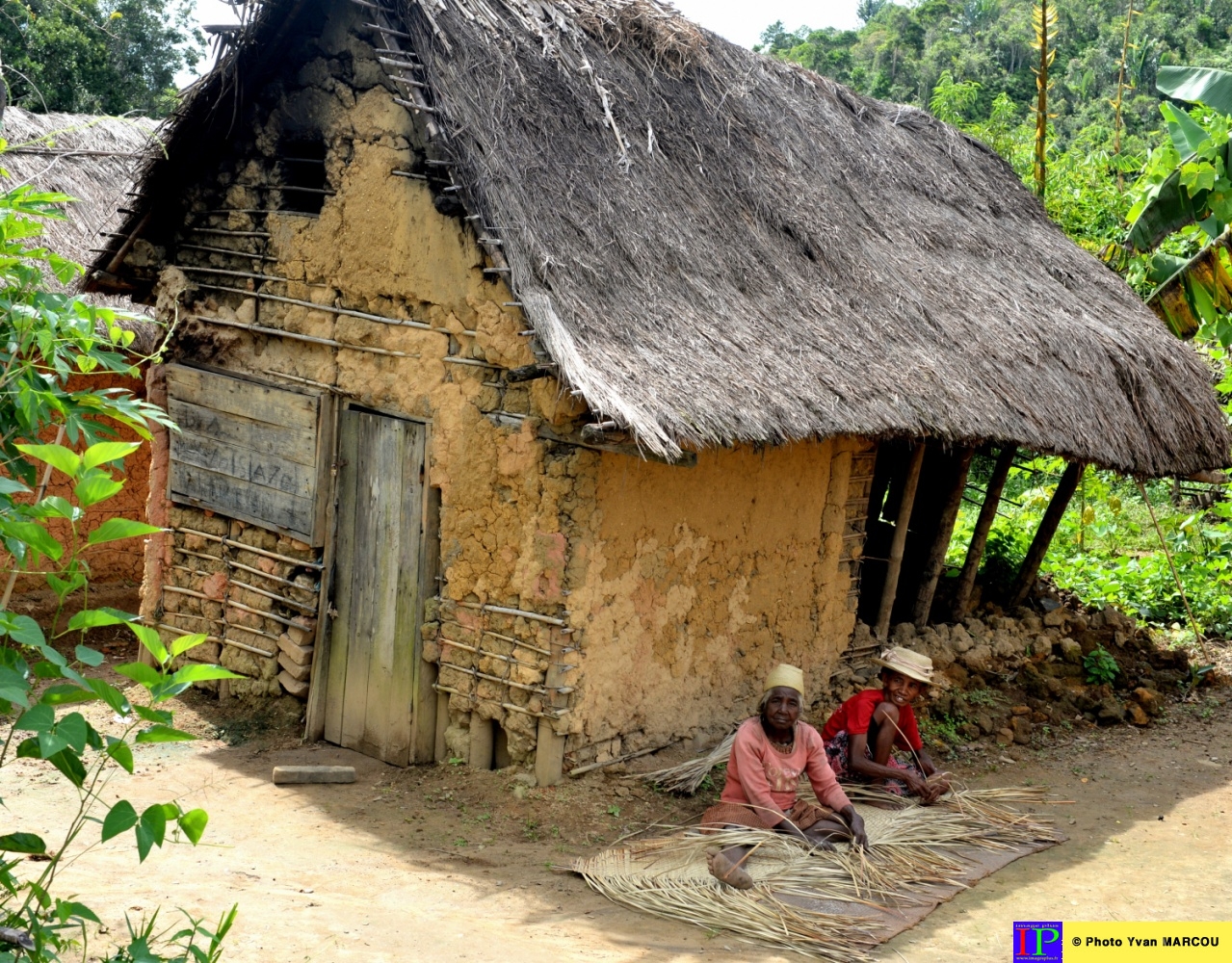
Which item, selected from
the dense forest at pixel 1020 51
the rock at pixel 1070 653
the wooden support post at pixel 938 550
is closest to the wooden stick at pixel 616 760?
the wooden support post at pixel 938 550

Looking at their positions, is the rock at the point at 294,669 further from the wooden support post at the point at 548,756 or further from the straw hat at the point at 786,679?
the straw hat at the point at 786,679

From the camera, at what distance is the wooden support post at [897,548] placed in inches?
311

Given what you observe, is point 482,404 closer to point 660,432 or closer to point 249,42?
point 660,432

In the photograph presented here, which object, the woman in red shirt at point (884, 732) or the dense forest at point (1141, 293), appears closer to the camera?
the woman in red shirt at point (884, 732)

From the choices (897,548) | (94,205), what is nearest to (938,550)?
(897,548)

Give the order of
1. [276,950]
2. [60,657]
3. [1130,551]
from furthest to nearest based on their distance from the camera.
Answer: [1130,551]
[276,950]
[60,657]

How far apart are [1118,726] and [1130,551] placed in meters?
4.84

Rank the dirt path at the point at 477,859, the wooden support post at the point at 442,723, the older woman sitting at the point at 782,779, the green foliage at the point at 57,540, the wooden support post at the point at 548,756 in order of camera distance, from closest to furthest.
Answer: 1. the green foliage at the point at 57,540
2. the dirt path at the point at 477,859
3. the older woman sitting at the point at 782,779
4. the wooden support post at the point at 548,756
5. the wooden support post at the point at 442,723

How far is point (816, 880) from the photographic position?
201 inches

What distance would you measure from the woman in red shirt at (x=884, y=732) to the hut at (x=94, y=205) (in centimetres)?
488

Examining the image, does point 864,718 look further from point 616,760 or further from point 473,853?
point 473,853

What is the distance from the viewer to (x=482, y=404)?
6.07 m

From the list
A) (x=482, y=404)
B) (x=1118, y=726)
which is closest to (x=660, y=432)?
(x=482, y=404)


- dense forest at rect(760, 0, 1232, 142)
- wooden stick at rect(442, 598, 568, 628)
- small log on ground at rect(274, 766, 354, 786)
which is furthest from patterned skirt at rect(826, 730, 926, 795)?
dense forest at rect(760, 0, 1232, 142)
